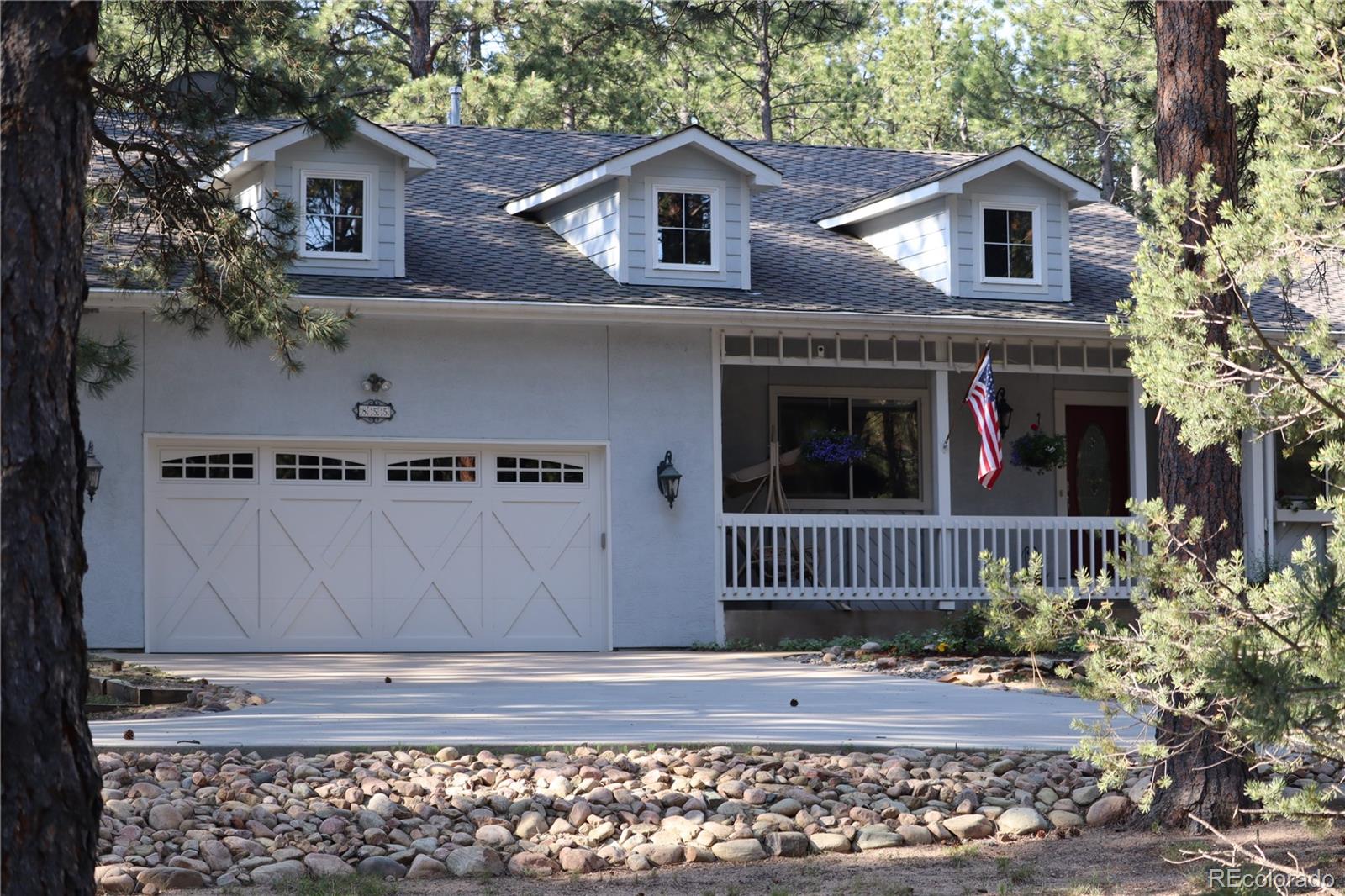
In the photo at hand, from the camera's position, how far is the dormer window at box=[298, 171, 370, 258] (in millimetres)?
15039

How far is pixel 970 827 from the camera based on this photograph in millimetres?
6527

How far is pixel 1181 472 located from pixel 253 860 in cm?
425

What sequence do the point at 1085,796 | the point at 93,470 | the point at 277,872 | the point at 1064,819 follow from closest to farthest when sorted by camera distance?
1. the point at 277,872
2. the point at 1064,819
3. the point at 1085,796
4. the point at 93,470

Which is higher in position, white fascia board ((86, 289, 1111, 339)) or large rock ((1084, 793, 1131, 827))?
white fascia board ((86, 289, 1111, 339))

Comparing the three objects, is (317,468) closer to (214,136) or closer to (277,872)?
(214,136)

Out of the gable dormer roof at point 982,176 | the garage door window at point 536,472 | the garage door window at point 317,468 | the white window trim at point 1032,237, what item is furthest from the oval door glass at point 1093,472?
the garage door window at point 317,468

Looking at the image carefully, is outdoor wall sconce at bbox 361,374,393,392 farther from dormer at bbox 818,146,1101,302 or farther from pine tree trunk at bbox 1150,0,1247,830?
pine tree trunk at bbox 1150,0,1247,830

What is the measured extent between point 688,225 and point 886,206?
2.71m

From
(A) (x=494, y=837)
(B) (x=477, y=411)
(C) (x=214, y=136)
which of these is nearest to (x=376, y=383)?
(B) (x=477, y=411)

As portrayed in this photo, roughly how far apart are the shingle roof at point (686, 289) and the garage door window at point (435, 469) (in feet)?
5.51

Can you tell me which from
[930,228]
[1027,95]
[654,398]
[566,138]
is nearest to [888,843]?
[654,398]

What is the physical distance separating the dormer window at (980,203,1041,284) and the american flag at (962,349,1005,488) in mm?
2287

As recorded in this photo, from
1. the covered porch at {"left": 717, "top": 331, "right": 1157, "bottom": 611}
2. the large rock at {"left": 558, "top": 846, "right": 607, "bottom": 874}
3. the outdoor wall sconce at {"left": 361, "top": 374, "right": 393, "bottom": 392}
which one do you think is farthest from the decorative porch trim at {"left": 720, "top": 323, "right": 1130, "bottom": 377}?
the large rock at {"left": 558, "top": 846, "right": 607, "bottom": 874}

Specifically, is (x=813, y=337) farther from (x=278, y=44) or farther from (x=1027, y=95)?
(x=1027, y=95)
